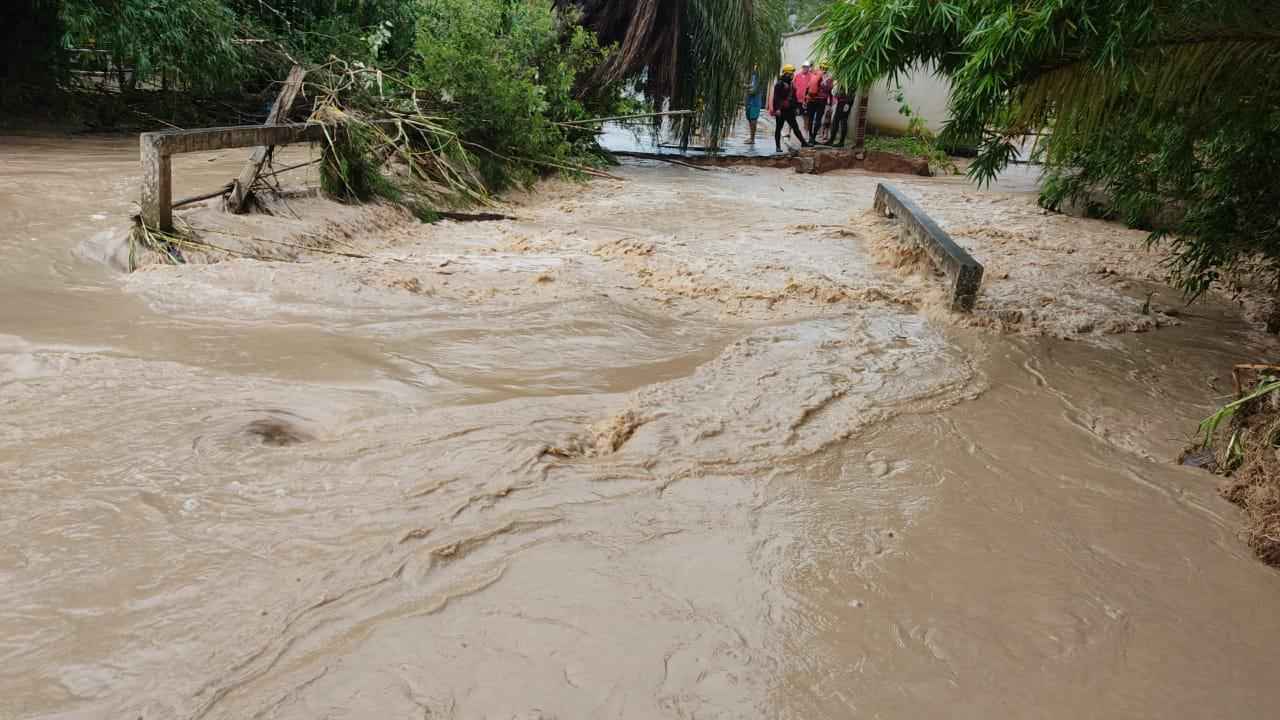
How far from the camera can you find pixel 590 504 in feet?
10.1

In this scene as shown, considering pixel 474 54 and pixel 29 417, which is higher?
pixel 474 54

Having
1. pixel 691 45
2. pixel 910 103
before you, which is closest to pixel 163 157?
pixel 691 45

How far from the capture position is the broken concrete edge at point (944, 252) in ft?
19.3

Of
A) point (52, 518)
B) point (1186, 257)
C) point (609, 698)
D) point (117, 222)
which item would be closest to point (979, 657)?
point (609, 698)

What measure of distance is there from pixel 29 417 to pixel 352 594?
1786mm

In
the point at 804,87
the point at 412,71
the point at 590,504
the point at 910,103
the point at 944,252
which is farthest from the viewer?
the point at 910,103

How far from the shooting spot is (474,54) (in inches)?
396

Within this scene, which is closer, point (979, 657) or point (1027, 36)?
point (979, 657)

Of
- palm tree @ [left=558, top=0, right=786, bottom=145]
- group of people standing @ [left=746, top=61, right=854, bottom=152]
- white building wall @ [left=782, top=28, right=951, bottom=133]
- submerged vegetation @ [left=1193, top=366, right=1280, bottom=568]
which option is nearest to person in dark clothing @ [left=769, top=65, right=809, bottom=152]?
group of people standing @ [left=746, top=61, right=854, bottom=152]

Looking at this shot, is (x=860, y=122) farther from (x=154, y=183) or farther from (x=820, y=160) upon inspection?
(x=154, y=183)

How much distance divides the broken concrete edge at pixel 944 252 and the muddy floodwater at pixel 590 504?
233 millimetres

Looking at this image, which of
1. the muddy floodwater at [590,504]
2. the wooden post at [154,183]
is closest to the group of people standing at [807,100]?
the muddy floodwater at [590,504]

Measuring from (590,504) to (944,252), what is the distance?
441cm

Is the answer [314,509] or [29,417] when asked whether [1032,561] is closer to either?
[314,509]
